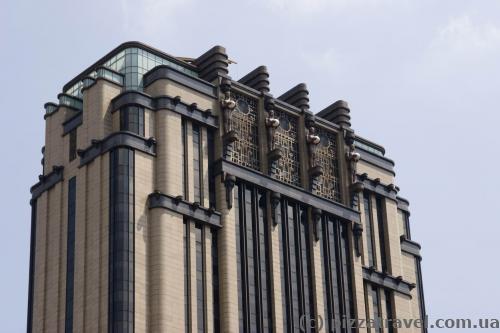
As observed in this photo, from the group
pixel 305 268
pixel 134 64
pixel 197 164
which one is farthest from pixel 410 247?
pixel 134 64

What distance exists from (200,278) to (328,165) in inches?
1014

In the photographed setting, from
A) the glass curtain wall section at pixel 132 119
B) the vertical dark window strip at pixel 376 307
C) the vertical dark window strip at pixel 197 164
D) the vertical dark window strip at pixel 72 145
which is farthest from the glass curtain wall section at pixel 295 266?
the vertical dark window strip at pixel 72 145

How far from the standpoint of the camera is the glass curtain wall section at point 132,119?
112438mm

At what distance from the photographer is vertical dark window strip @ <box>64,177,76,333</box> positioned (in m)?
109

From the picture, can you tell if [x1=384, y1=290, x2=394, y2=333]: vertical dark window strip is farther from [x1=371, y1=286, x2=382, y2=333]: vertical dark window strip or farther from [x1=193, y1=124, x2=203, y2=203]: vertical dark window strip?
[x1=193, y1=124, x2=203, y2=203]: vertical dark window strip

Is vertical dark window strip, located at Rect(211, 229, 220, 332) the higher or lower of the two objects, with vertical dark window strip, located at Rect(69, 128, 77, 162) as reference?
lower

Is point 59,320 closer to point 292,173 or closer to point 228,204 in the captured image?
point 228,204

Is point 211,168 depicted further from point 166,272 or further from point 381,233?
point 381,233

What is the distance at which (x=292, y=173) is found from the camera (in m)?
125

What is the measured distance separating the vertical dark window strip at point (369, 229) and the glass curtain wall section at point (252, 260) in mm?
16338

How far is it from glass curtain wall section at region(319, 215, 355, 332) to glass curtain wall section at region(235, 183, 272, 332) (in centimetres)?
857

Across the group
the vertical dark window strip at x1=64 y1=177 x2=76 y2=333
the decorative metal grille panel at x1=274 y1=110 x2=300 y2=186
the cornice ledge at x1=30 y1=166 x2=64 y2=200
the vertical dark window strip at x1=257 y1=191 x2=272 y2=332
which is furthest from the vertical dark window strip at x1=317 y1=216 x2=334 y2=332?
the cornice ledge at x1=30 y1=166 x2=64 y2=200

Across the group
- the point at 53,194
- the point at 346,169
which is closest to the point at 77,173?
the point at 53,194

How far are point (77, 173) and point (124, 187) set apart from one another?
26.3ft
